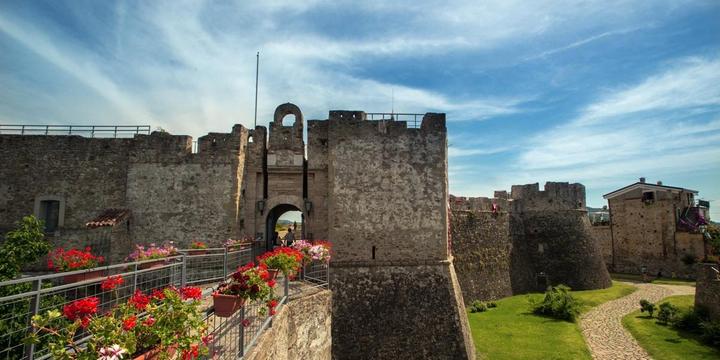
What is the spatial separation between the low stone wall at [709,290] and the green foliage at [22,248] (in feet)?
106

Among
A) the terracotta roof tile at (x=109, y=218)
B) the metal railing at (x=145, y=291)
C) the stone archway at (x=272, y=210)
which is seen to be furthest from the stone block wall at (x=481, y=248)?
the terracotta roof tile at (x=109, y=218)

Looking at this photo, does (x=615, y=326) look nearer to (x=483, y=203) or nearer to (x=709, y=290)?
(x=709, y=290)

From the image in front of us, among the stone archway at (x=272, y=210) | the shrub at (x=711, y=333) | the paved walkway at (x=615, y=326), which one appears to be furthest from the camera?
the shrub at (x=711, y=333)

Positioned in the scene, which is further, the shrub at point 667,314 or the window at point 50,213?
the shrub at point 667,314

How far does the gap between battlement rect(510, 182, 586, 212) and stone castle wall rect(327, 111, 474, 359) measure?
18343 mm

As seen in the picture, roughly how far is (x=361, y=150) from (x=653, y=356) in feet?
54.3

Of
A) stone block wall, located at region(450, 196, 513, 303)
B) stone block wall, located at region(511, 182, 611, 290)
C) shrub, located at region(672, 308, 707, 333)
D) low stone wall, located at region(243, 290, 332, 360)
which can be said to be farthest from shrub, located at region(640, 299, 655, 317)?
low stone wall, located at region(243, 290, 332, 360)

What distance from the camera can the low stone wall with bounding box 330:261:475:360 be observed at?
598 inches

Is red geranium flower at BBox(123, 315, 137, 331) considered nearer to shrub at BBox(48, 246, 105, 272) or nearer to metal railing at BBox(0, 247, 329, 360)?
metal railing at BBox(0, 247, 329, 360)

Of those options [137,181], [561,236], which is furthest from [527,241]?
[137,181]

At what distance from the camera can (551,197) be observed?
31812 millimetres

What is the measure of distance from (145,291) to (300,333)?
4.73m

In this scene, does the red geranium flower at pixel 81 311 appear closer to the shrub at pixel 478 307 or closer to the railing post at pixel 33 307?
the railing post at pixel 33 307

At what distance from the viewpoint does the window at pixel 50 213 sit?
17.0 metres
